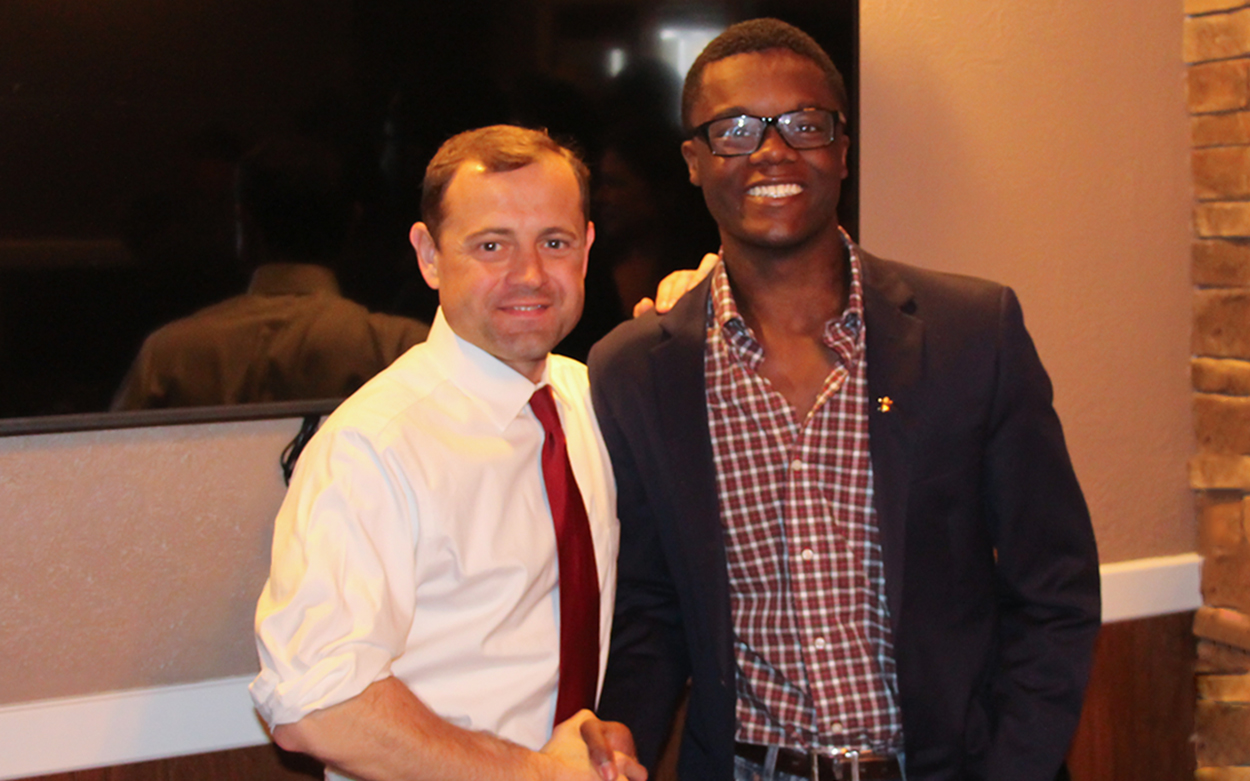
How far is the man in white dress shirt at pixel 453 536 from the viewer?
4.19 ft

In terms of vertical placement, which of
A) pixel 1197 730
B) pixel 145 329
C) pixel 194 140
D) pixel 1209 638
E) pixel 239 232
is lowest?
pixel 1197 730

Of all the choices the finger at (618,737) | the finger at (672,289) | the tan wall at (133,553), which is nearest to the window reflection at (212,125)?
the tan wall at (133,553)

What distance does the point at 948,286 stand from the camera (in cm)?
164

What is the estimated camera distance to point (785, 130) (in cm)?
162

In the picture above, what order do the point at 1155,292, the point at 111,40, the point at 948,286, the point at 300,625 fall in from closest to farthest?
the point at 300,625 → the point at 948,286 → the point at 111,40 → the point at 1155,292

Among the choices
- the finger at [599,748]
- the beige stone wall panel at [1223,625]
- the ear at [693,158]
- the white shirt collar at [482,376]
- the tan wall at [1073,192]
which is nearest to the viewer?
the finger at [599,748]

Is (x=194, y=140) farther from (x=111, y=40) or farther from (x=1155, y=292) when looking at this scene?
(x=1155, y=292)

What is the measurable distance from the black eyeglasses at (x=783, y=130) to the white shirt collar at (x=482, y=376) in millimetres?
468

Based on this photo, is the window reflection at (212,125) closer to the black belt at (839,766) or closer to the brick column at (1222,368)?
the black belt at (839,766)

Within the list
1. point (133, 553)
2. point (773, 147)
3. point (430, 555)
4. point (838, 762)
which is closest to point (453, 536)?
point (430, 555)

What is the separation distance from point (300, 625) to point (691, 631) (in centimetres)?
60

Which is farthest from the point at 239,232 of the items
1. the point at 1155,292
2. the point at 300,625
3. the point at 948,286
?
the point at 1155,292

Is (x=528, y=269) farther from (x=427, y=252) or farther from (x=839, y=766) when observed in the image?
(x=839, y=766)

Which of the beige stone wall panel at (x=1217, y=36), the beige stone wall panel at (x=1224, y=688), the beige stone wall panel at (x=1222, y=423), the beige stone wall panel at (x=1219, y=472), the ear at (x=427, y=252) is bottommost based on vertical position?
the beige stone wall panel at (x=1224, y=688)
